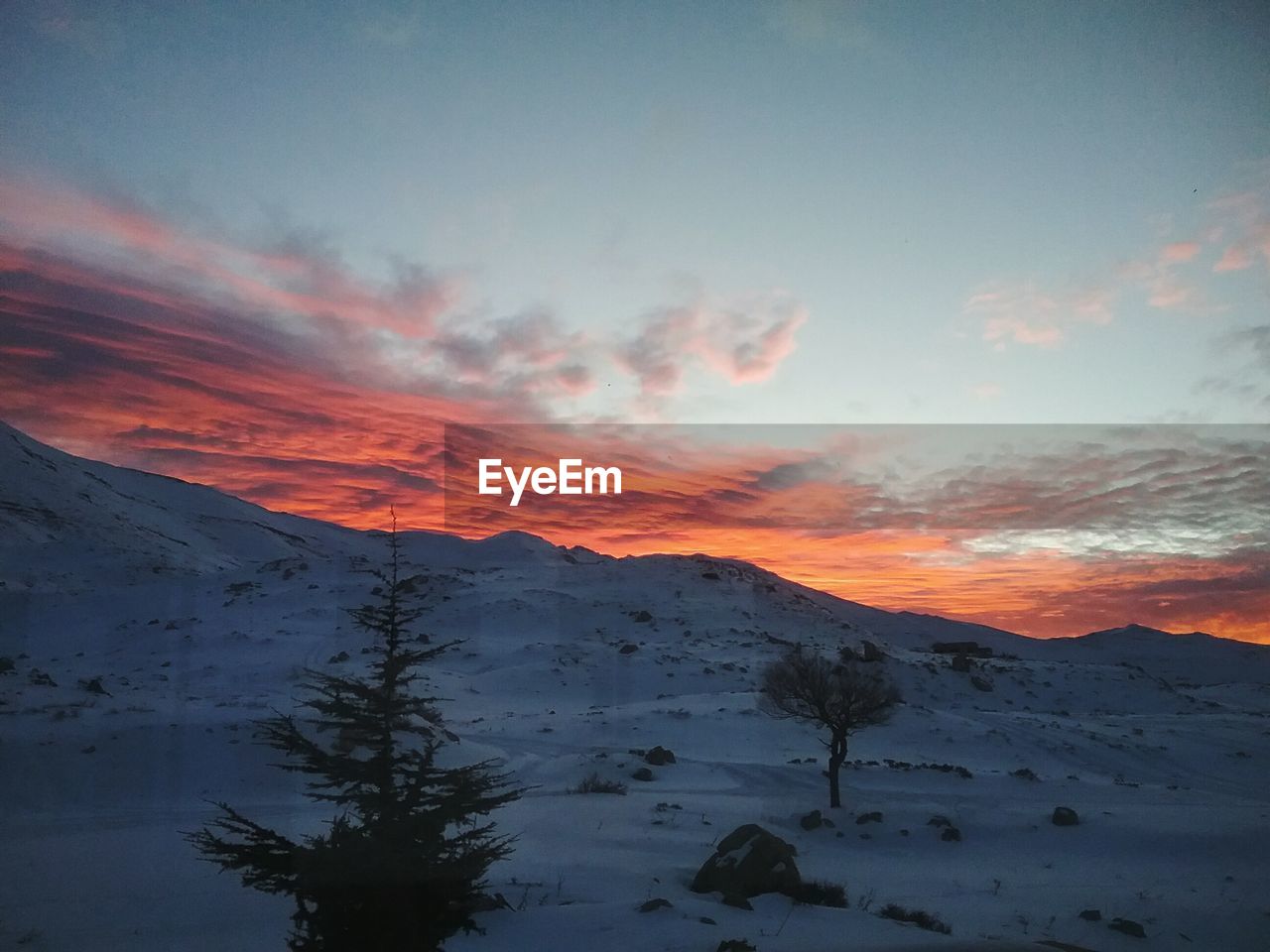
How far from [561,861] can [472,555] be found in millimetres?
124687

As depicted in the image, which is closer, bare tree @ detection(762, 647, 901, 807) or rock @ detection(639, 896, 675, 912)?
rock @ detection(639, 896, 675, 912)

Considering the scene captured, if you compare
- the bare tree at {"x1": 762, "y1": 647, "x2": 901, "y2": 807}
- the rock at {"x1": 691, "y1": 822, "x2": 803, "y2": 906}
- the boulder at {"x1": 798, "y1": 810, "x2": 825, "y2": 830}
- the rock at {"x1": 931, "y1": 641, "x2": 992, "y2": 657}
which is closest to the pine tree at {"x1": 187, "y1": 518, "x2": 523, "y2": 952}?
the rock at {"x1": 691, "y1": 822, "x2": 803, "y2": 906}

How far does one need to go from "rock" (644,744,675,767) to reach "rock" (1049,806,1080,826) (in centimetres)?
1264

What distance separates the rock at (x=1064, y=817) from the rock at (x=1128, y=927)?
8.43 meters

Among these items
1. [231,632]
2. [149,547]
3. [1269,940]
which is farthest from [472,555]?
[1269,940]

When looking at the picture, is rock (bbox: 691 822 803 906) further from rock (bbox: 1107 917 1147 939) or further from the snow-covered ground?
rock (bbox: 1107 917 1147 939)

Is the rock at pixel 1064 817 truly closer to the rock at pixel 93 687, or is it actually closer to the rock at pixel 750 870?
the rock at pixel 750 870

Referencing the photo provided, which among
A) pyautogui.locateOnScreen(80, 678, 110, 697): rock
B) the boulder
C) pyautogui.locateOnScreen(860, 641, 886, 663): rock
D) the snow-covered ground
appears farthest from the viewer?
pyautogui.locateOnScreen(860, 641, 886, 663): rock

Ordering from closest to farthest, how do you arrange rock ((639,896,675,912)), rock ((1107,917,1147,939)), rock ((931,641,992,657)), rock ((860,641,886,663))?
rock ((639,896,675,912)) → rock ((1107,917,1147,939)) → rock ((860,641,886,663)) → rock ((931,641,992,657))

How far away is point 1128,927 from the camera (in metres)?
13.2

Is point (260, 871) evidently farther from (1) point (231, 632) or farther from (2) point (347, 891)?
(1) point (231, 632)

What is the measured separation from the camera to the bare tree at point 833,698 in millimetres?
23906

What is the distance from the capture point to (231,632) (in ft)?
158

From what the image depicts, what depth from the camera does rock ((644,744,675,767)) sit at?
91.4ft
